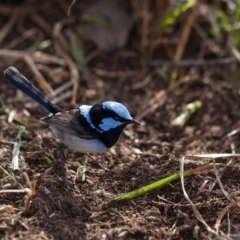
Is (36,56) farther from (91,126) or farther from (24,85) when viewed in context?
(91,126)

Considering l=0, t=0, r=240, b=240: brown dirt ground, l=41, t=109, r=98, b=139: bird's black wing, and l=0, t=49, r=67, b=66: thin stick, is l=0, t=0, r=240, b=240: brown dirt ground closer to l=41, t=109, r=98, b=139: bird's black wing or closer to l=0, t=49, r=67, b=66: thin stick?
l=0, t=49, r=67, b=66: thin stick

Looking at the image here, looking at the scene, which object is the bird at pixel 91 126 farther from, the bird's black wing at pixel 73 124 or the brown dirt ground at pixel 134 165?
the brown dirt ground at pixel 134 165

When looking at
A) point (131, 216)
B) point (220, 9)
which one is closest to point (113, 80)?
point (220, 9)

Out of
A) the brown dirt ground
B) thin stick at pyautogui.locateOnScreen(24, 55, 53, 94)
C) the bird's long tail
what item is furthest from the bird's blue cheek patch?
thin stick at pyautogui.locateOnScreen(24, 55, 53, 94)

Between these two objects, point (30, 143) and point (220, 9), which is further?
point (220, 9)

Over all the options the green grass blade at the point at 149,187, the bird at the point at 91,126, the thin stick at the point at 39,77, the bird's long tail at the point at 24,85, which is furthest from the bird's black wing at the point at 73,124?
the thin stick at the point at 39,77

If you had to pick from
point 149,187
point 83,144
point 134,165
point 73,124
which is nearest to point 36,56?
point 73,124

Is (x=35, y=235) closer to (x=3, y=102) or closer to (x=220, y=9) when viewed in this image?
(x=3, y=102)
